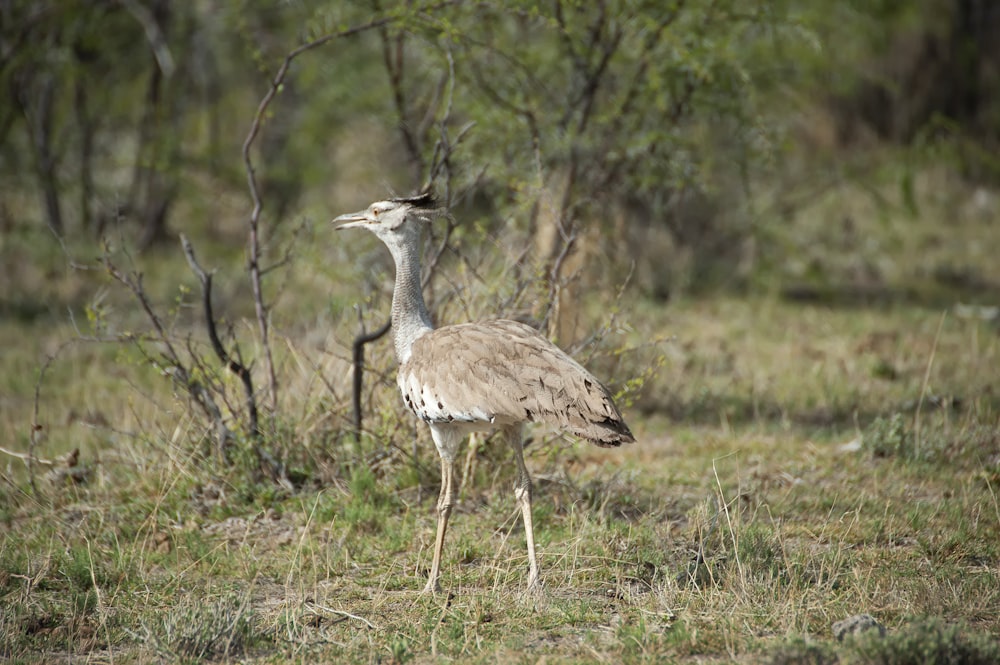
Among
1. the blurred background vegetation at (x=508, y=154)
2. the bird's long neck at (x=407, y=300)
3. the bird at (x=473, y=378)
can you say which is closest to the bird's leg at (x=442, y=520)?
the bird at (x=473, y=378)

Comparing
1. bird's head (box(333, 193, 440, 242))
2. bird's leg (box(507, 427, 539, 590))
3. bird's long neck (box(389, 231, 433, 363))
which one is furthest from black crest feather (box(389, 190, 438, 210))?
bird's leg (box(507, 427, 539, 590))

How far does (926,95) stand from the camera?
13.0 m

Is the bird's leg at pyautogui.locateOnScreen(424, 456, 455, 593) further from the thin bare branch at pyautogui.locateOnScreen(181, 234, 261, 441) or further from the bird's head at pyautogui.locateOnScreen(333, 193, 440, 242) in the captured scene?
the thin bare branch at pyautogui.locateOnScreen(181, 234, 261, 441)

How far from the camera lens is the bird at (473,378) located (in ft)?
12.7

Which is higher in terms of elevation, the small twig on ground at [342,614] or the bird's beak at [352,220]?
the bird's beak at [352,220]

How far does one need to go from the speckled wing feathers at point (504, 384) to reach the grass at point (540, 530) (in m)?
0.68

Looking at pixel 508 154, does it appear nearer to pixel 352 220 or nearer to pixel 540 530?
pixel 352 220

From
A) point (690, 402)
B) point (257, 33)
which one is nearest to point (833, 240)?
point (690, 402)

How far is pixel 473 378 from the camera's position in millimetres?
4043

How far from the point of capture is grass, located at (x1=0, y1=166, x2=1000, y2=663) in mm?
3678

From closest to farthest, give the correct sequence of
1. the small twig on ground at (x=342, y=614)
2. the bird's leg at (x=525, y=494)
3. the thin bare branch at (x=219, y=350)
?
the small twig on ground at (x=342, y=614)
the bird's leg at (x=525, y=494)
the thin bare branch at (x=219, y=350)

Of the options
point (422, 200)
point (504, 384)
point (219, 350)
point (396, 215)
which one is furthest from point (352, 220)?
point (504, 384)

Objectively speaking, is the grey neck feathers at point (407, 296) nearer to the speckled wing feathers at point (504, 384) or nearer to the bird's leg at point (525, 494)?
the speckled wing feathers at point (504, 384)

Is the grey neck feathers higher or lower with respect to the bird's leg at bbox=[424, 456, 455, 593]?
higher
